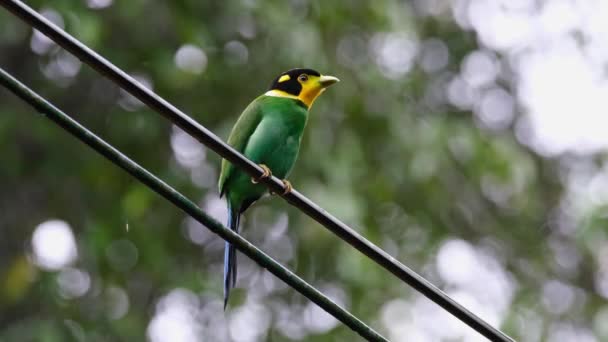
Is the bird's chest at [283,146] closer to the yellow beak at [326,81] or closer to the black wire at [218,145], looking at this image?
the yellow beak at [326,81]

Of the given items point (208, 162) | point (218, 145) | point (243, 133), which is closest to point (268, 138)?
point (243, 133)

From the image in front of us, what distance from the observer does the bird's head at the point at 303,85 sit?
3.87m

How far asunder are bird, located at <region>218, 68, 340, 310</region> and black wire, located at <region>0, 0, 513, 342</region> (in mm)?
1566

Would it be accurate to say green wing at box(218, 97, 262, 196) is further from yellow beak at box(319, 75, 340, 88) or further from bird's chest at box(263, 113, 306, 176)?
yellow beak at box(319, 75, 340, 88)

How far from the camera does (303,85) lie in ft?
12.8

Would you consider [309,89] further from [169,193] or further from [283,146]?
[169,193]

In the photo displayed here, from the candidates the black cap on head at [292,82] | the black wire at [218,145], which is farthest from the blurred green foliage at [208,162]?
the black wire at [218,145]

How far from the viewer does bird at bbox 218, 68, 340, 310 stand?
362cm

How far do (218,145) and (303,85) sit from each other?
2025mm

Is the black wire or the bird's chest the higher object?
the black wire

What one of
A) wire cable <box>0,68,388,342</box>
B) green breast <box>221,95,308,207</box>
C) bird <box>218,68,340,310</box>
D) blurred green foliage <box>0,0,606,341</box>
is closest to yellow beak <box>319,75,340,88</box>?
bird <box>218,68,340,310</box>

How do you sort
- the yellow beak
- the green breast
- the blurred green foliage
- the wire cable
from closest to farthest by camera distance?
the wire cable, the green breast, the yellow beak, the blurred green foliage

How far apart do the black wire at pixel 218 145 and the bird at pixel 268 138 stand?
157 cm

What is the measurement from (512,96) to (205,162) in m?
3.44
